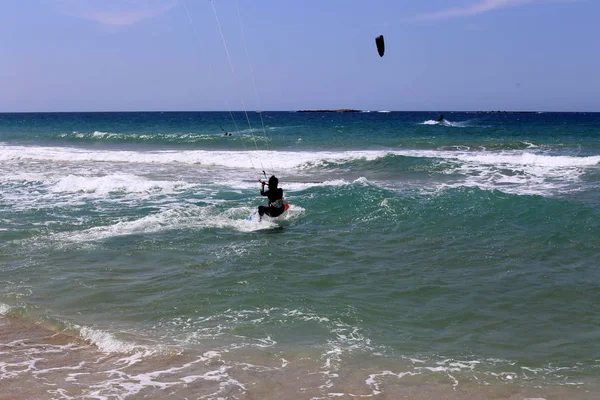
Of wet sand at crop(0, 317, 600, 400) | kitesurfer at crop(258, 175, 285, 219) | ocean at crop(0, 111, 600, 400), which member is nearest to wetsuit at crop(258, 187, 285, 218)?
kitesurfer at crop(258, 175, 285, 219)

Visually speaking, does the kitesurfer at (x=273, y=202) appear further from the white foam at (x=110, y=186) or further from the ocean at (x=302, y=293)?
the white foam at (x=110, y=186)

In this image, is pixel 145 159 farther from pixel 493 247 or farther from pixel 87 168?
pixel 493 247

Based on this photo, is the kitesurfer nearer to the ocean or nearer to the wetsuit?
the wetsuit

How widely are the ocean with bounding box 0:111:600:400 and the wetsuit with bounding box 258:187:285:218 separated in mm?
185

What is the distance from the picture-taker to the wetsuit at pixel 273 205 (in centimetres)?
1284

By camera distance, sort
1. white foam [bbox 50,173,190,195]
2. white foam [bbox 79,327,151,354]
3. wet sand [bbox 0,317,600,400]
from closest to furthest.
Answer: wet sand [bbox 0,317,600,400] → white foam [bbox 79,327,151,354] → white foam [bbox 50,173,190,195]

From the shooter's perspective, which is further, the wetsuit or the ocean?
the wetsuit

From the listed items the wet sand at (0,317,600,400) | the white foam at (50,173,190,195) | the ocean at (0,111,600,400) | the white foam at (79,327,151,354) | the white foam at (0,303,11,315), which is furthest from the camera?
the white foam at (50,173,190,195)

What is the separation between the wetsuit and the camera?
12.8 metres

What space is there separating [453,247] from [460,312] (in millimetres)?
3241

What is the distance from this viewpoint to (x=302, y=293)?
8250mm

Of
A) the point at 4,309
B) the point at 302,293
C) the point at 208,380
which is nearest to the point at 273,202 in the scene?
the point at 302,293

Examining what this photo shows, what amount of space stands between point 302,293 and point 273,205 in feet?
16.1

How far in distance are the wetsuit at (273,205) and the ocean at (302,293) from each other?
0.18m
